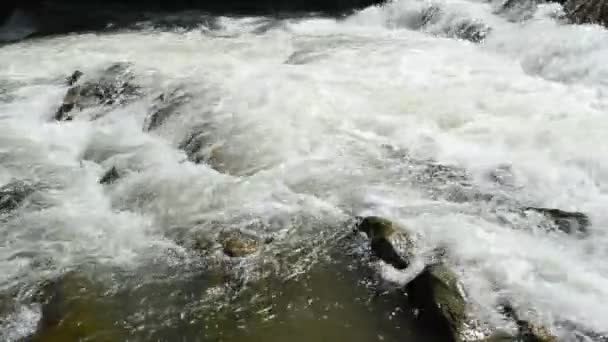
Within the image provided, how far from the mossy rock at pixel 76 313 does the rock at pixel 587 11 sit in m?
7.54

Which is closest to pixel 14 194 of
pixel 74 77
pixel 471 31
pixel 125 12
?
pixel 74 77

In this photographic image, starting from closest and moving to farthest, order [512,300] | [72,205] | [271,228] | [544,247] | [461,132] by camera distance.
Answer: [512,300], [544,247], [271,228], [72,205], [461,132]

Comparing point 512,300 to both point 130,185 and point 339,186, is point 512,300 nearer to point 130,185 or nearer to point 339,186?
point 339,186

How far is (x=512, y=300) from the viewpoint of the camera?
407 cm

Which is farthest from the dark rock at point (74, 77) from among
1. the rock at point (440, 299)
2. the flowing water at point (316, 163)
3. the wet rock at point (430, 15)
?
the rock at point (440, 299)

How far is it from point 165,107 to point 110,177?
1.60 metres

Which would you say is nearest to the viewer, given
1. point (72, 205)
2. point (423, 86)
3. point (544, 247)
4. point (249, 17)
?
point (544, 247)

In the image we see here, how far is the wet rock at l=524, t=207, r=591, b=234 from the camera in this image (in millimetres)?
4809

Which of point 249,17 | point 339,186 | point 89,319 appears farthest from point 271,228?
point 249,17

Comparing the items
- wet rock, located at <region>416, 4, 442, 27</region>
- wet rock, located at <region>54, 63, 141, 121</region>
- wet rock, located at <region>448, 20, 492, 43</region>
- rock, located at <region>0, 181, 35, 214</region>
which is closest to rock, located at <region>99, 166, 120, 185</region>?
rock, located at <region>0, 181, 35, 214</region>

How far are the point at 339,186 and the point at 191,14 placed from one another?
8.34 meters

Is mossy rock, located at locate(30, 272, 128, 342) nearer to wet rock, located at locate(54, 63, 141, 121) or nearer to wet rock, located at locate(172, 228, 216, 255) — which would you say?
wet rock, located at locate(172, 228, 216, 255)

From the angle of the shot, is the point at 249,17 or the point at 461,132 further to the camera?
the point at 249,17

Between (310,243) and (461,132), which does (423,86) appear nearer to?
(461,132)
